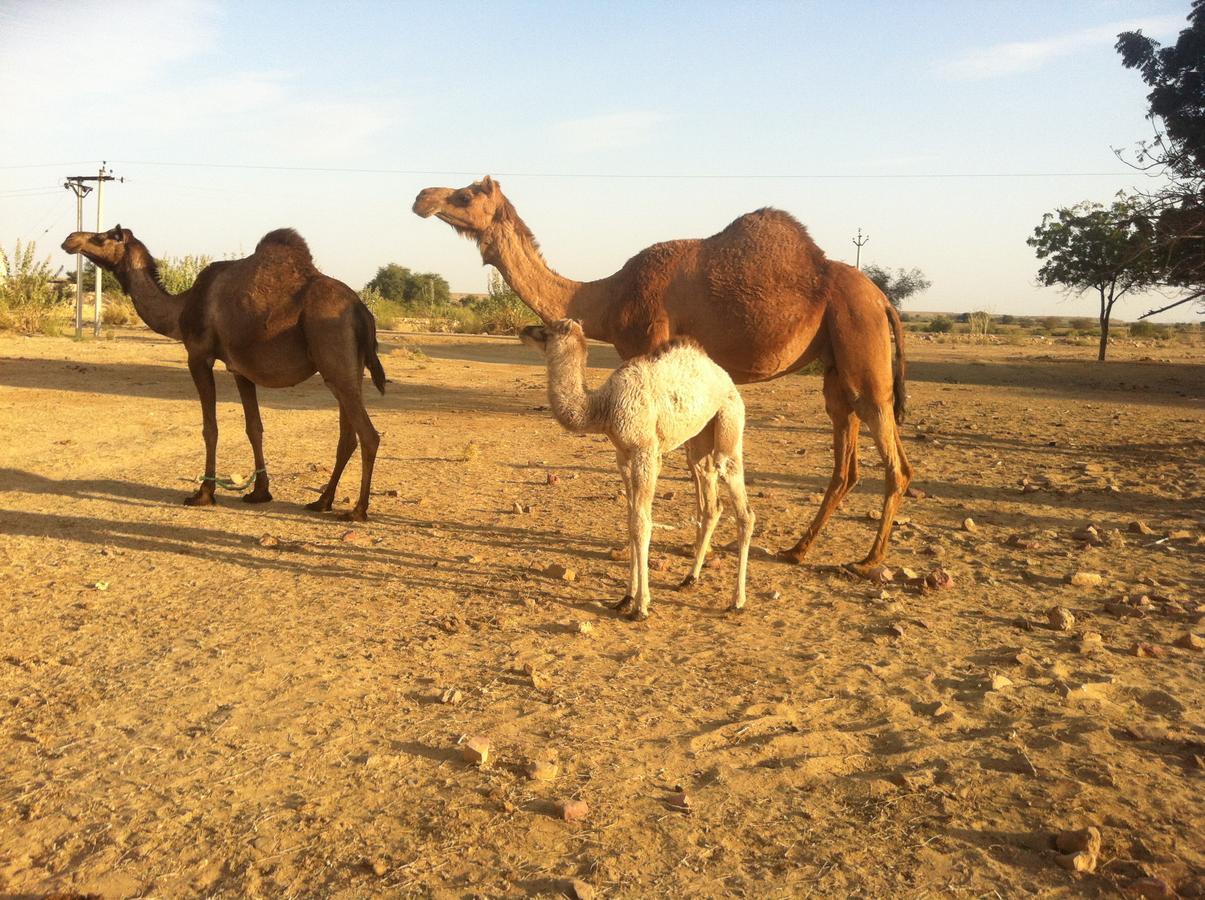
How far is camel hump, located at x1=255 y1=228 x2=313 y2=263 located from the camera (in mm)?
9133

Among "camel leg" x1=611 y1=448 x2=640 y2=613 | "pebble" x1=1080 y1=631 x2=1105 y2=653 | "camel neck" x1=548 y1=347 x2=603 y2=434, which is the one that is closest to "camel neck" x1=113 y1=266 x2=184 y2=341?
"camel neck" x1=548 y1=347 x2=603 y2=434

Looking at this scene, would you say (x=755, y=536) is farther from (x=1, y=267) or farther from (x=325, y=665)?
(x=1, y=267)

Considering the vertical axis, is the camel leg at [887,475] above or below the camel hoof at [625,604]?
above

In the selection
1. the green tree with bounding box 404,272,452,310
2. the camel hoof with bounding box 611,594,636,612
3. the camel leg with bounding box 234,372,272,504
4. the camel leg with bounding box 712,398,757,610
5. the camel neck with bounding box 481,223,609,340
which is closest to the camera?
the camel hoof with bounding box 611,594,636,612

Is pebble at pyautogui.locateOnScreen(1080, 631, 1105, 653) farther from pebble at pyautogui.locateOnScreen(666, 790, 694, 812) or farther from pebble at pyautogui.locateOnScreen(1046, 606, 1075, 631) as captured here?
pebble at pyautogui.locateOnScreen(666, 790, 694, 812)

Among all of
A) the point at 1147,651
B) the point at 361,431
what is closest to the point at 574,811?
the point at 1147,651

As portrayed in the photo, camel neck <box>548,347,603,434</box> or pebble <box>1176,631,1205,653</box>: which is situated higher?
camel neck <box>548,347,603,434</box>

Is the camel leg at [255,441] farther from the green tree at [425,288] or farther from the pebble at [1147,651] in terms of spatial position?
the green tree at [425,288]

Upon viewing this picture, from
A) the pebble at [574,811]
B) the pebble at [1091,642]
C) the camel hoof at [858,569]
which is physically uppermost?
the camel hoof at [858,569]

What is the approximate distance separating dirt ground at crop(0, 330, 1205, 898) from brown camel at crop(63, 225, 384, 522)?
0.62 m

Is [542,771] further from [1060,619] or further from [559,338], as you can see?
[1060,619]

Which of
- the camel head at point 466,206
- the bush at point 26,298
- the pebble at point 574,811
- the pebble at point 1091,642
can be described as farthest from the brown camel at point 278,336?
the bush at point 26,298

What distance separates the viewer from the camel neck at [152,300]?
9562 mm

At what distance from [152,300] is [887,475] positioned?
7.19 metres
